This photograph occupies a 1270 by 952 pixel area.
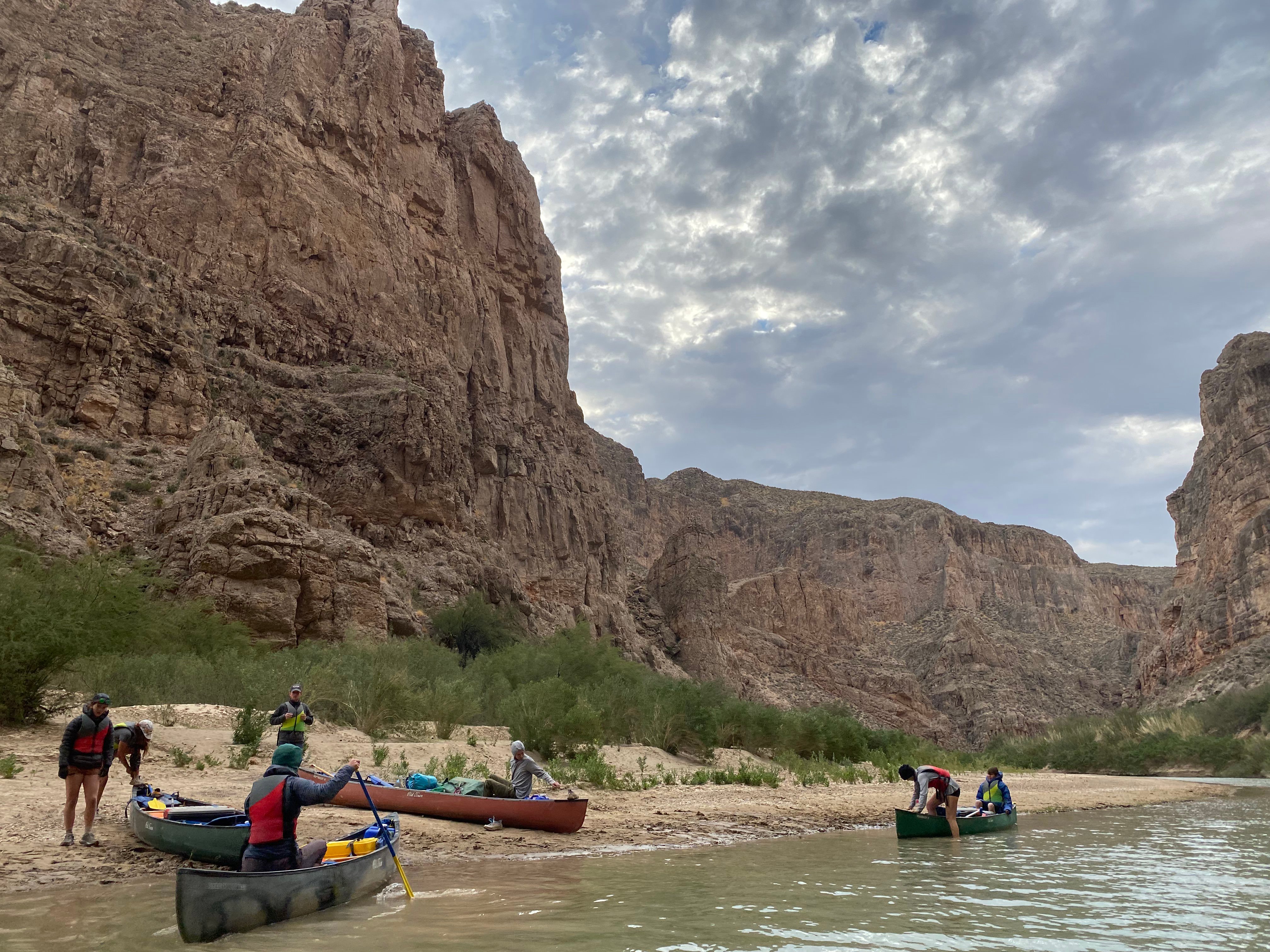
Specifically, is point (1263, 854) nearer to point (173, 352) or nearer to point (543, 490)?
point (173, 352)

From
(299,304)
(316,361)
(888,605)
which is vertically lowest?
(888,605)

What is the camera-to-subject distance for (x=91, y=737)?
343 inches

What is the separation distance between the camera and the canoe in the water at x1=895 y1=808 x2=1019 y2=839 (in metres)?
12.6

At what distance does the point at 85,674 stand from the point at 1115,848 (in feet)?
62.9

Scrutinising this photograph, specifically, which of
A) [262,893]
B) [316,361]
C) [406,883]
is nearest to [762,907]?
[406,883]

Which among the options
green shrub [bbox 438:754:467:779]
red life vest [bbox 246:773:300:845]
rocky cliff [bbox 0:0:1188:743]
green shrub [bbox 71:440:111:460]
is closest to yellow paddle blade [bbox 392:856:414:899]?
red life vest [bbox 246:773:300:845]

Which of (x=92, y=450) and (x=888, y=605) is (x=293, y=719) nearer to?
(x=92, y=450)

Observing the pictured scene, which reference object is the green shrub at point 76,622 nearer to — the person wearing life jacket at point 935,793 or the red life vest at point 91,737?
the red life vest at point 91,737

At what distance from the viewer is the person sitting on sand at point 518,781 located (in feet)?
39.0

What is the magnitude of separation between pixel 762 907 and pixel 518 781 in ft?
17.2

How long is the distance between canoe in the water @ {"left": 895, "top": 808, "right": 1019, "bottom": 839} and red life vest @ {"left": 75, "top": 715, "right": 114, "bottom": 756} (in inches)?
419

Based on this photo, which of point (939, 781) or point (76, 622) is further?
point (76, 622)

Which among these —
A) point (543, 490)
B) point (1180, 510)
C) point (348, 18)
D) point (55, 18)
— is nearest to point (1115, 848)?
point (543, 490)

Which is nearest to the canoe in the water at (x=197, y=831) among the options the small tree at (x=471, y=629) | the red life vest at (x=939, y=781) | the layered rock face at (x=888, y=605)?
the red life vest at (x=939, y=781)
